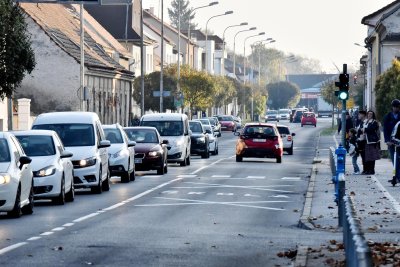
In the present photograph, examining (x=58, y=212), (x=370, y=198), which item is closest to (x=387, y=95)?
(x=370, y=198)

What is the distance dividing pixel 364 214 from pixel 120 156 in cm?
1412

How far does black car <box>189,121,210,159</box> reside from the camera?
58.4 meters

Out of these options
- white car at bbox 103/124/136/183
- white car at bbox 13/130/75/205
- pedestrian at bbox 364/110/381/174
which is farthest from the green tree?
white car at bbox 13/130/75/205

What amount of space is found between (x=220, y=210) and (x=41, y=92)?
56.3 meters

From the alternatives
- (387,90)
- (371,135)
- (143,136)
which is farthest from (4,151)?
(387,90)

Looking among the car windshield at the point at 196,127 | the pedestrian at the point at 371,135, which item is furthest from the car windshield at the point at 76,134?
the car windshield at the point at 196,127

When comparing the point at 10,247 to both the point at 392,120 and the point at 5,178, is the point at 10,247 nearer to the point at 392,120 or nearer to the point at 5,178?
the point at 5,178

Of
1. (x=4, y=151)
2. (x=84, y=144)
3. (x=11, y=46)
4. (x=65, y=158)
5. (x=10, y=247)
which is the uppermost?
(x=11, y=46)

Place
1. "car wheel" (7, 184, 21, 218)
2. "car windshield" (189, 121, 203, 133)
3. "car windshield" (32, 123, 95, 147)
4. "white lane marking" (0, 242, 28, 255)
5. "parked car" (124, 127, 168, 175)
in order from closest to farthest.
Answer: "white lane marking" (0, 242, 28, 255), "car wheel" (7, 184, 21, 218), "car windshield" (32, 123, 95, 147), "parked car" (124, 127, 168, 175), "car windshield" (189, 121, 203, 133)

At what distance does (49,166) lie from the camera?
26.2m

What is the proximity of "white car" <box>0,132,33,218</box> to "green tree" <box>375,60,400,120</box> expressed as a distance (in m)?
32.7

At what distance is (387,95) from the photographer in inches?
2175

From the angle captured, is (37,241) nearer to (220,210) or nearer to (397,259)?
(397,259)

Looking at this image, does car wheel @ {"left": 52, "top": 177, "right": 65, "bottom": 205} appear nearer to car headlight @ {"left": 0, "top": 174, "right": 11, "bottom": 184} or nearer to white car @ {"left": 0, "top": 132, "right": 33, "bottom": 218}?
white car @ {"left": 0, "top": 132, "right": 33, "bottom": 218}
